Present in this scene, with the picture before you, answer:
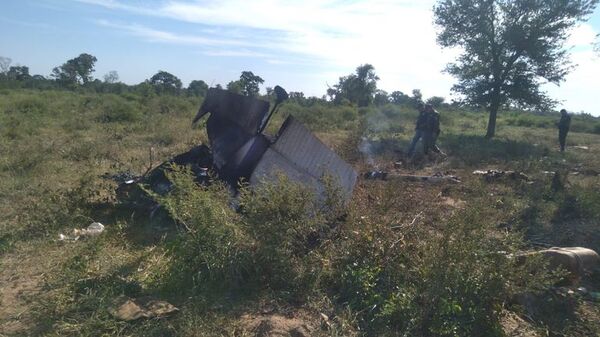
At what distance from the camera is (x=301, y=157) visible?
4848mm

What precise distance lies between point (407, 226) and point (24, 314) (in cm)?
306

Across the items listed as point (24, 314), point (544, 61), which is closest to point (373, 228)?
point (24, 314)

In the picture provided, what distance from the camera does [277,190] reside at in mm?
3518

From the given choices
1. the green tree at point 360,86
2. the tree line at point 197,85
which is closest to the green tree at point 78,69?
the tree line at point 197,85

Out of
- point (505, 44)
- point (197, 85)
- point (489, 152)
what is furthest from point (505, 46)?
point (197, 85)

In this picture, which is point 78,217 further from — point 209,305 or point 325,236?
point 325,236

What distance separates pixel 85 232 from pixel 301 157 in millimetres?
2443

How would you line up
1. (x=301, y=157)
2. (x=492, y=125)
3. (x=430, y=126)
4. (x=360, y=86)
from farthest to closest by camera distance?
(x=360, y=86)
(x=492, y=125)
(x=430, y=126)
(x=301, y=157)

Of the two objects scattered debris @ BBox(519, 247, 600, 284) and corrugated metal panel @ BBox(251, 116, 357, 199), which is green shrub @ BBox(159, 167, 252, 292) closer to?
corrugated metal panel @ BBox(251, 116, 357, 199)

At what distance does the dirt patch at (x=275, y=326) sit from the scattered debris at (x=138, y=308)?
0.52 metres

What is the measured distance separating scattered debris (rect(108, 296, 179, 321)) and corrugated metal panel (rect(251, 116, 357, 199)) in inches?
75.4

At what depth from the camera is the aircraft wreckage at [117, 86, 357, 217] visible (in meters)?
4.71

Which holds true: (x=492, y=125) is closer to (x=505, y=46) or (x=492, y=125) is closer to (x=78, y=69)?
(x=505, y=46)

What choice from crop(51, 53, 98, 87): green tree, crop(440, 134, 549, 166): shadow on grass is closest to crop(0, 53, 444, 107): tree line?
crop(51, 53, 98, 87): green tree
